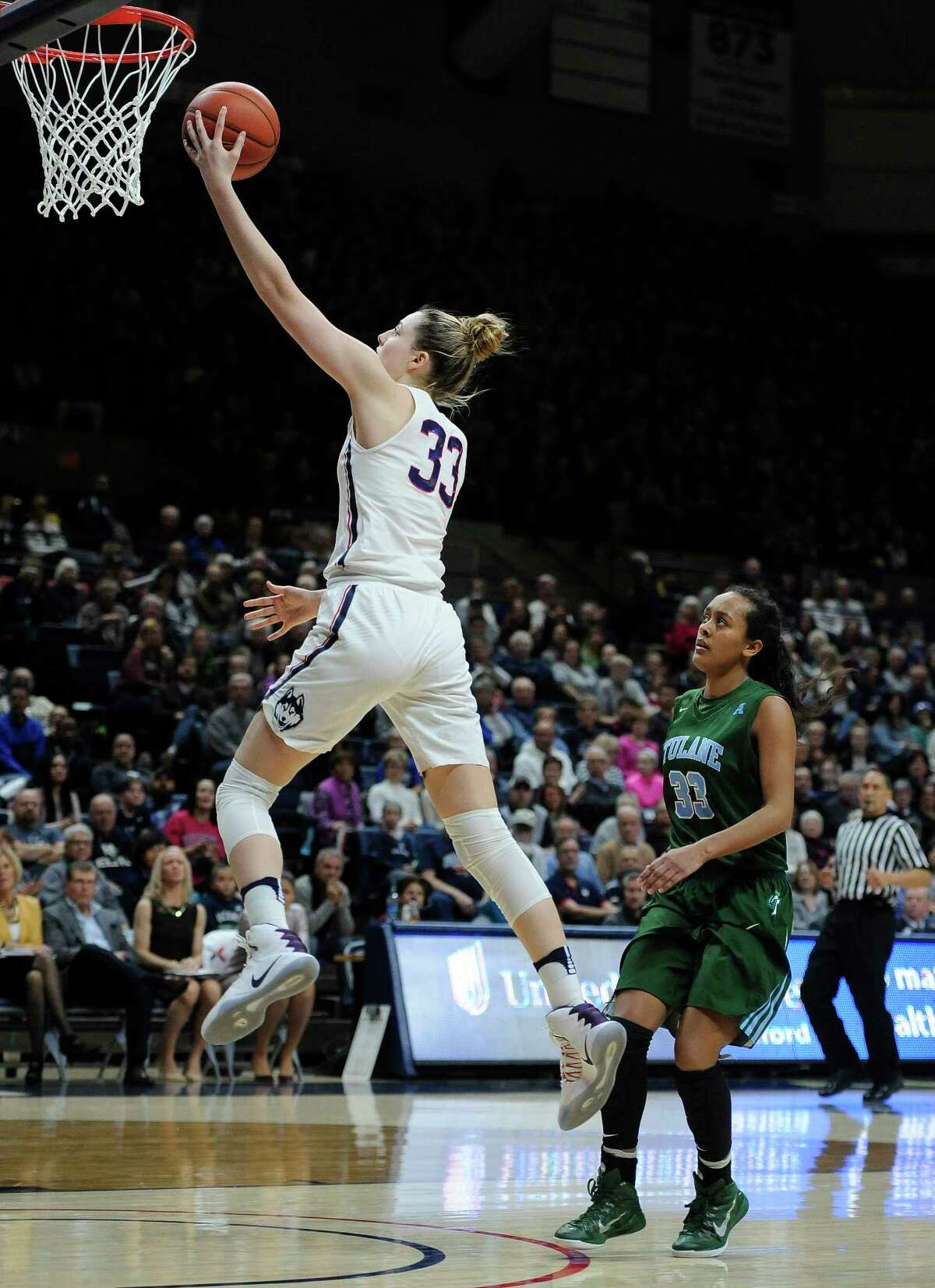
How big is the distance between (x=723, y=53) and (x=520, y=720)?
52.3ft

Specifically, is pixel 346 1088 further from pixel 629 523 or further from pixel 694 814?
pixel 629 523

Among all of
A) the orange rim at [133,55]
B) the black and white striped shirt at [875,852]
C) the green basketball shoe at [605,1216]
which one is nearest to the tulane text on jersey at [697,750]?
the green basketball shoe at [605,1216]

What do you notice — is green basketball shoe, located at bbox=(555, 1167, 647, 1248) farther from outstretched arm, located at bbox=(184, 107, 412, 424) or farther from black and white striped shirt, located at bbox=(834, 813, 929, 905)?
black and white striped shirt, located at bbox=(834, 813, 929, 905)

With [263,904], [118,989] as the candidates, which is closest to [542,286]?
[118,989]

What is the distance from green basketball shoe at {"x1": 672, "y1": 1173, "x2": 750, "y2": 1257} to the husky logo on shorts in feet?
5.65

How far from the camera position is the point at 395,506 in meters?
4.83

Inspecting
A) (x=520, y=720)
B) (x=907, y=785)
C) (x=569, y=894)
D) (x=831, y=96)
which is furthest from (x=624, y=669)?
(x=831, y=96)

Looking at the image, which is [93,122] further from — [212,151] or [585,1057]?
[585,1057]

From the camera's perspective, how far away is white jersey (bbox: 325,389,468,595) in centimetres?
480

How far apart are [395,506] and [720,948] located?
154 centimetres

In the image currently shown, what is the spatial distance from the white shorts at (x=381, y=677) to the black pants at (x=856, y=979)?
21.6ft

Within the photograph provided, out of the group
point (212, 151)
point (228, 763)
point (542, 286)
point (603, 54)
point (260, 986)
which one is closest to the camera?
point (260, 986)

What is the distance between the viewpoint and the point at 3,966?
36.0 feet

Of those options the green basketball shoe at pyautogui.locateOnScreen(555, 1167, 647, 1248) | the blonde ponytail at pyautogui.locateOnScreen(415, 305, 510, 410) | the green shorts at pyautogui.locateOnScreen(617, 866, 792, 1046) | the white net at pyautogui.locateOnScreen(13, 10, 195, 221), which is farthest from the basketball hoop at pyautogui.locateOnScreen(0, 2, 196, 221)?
the green basketball shoe at pyautogui.locateOnScreen(555, 1167, 647, 1248)
